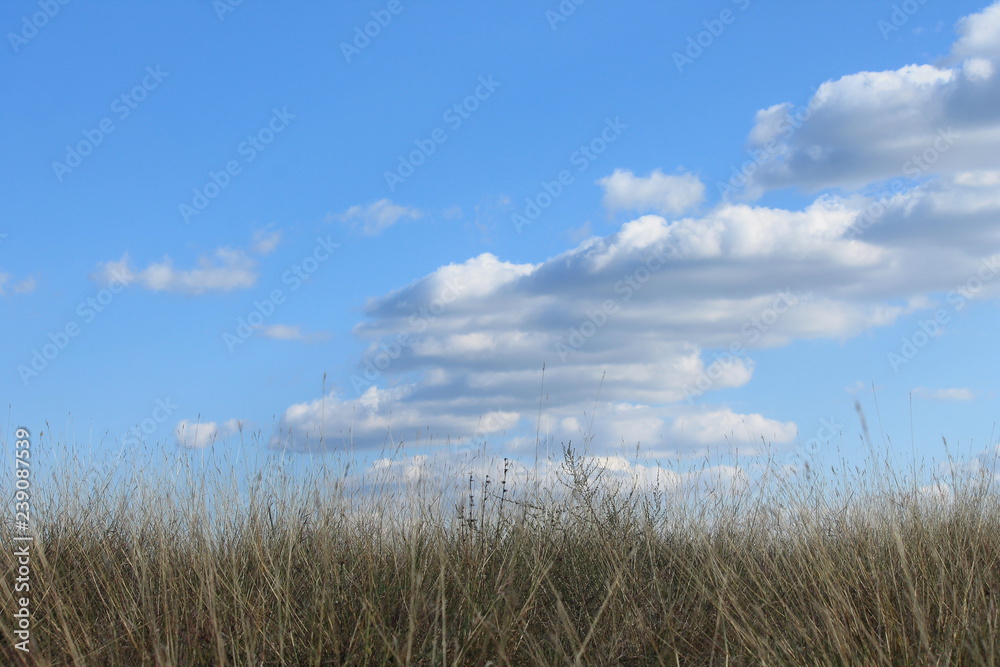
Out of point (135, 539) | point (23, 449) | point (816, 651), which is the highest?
point (23, 449)

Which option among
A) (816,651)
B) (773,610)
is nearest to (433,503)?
(773,610)

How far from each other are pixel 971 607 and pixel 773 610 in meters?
0.92

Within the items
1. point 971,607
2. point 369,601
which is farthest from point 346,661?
Result: point 971,607

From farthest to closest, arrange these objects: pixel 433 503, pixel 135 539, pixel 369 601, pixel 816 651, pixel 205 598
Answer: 1. pixel 433 503
2. pixel 135 539
3. pixel 205 598
4. pixel 369 601
5. pixel 816 651

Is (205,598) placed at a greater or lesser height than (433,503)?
lesser

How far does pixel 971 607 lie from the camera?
12.6 ft

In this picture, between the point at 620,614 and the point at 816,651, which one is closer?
the point at 816,651

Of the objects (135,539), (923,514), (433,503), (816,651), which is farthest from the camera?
(923,514)

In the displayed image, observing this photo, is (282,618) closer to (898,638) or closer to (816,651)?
(816,651)

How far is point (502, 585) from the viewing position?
13.5 feet

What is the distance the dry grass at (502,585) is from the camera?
11.3ft

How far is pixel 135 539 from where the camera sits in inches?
183

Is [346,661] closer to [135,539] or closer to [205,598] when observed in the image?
[205,598]

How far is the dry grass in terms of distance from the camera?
3.44 meters
